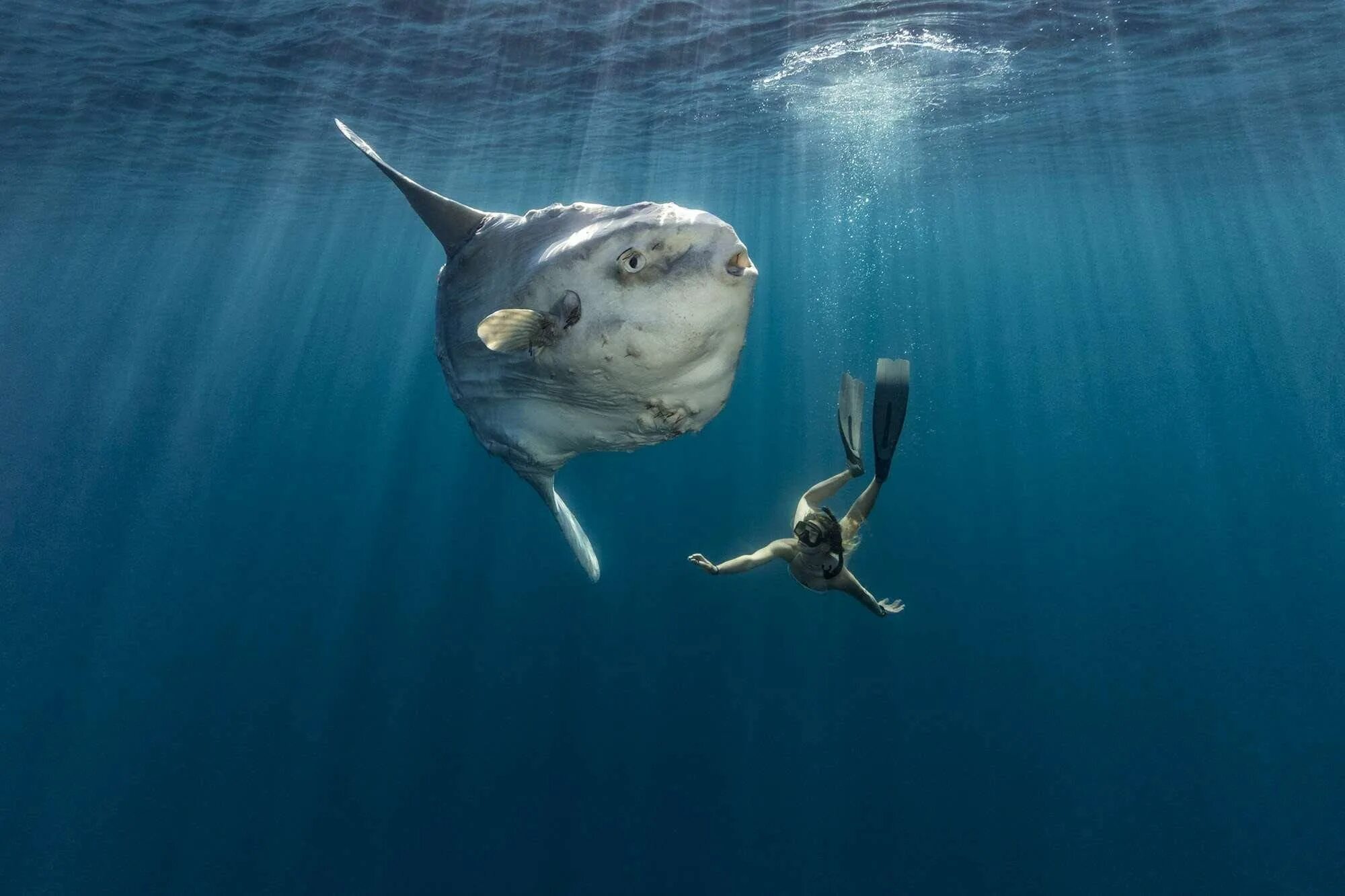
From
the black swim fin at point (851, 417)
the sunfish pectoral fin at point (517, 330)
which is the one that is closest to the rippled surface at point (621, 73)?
the black swim fin at point (851, 417)

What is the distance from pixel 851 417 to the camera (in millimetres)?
5062

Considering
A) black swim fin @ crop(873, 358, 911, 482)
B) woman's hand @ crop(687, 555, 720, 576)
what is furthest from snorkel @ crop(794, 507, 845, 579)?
woman's hand @ crop(687, 555, 720, 576)

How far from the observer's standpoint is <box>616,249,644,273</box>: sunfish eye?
2.27 metres

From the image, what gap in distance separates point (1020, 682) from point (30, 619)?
39202 mm

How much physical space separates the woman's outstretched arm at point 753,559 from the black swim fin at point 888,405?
4.67 ft

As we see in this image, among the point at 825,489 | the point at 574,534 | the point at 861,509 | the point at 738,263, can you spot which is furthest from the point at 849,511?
the point at 738,263

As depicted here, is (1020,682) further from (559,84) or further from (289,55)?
(289,55)

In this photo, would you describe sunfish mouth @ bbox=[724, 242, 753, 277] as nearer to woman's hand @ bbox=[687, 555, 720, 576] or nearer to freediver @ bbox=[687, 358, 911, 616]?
freediver @ bbox=[687, 358, 911, 616]

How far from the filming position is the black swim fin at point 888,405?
436 cm

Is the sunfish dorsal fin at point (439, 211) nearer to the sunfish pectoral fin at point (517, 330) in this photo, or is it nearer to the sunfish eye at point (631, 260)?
the sunfish pectoral fin at point (517, 330)

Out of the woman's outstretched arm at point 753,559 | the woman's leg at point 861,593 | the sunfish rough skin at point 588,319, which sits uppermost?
the sunfish rough skin at point 588,319

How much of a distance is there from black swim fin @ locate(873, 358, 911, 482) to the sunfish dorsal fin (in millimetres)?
2681

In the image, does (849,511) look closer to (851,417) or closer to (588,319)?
(851,417)

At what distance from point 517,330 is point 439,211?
63.6 inches
